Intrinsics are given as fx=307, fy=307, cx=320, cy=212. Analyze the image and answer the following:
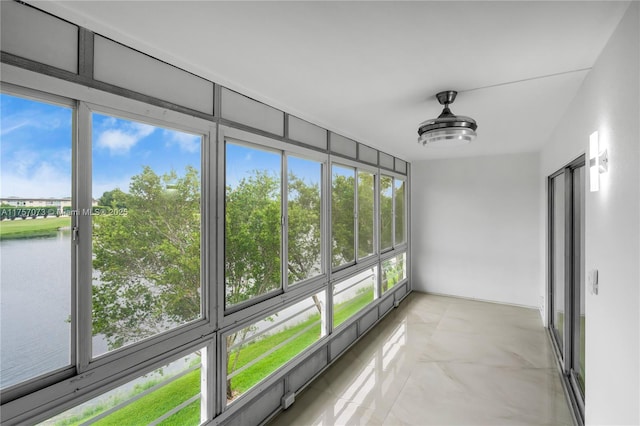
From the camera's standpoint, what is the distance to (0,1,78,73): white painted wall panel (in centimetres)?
115

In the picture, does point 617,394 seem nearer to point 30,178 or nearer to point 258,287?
point 258,287

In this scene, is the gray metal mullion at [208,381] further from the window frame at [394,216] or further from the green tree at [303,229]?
the window frame at [394,216]

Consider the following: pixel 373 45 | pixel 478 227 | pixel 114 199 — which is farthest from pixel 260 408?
pixel 478 227

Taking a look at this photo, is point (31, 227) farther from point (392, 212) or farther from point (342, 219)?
point (392, 212)

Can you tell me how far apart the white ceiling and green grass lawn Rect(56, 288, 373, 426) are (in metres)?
1.81

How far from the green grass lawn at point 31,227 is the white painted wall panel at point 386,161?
391 centimetres

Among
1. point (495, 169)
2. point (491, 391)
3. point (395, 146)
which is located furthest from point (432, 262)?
point (491, 391)

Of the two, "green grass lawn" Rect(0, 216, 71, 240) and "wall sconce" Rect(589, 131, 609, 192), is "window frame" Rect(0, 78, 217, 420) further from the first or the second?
"wall sconce" Rect(589, 131, 609, 192)

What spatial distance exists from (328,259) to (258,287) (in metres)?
0.96

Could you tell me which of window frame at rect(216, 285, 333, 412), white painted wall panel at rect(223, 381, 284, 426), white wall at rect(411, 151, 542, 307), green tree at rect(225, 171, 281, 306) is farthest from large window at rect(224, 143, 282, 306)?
white wall at rect(411, 151, 542, 307)

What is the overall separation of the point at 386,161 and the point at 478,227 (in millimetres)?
2052

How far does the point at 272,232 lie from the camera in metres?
2.58

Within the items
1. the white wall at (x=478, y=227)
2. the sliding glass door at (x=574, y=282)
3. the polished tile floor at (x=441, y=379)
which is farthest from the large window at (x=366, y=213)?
the sliding glass door at (x=574, y=282)

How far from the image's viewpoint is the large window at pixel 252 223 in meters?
2.17
